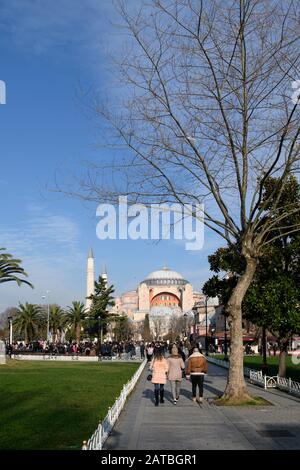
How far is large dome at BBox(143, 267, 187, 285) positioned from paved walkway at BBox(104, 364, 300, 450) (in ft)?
536

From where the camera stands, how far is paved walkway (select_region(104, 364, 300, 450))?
988 cm

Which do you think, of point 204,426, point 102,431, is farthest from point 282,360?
point 102,431

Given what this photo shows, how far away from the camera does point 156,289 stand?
179 meters

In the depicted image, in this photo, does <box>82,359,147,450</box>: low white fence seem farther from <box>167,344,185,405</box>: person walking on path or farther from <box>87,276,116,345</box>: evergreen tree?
<box>87,276,116,345</box>: evergreen tree

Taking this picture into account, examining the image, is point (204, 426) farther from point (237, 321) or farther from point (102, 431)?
point (237, 321)

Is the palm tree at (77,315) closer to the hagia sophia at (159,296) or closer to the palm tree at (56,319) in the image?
the palm tree at (56,319)

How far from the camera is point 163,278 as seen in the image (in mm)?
181875

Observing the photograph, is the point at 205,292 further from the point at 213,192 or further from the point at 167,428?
the point at 167,428

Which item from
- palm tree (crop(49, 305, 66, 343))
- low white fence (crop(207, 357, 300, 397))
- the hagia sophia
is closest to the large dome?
the hagia sophia

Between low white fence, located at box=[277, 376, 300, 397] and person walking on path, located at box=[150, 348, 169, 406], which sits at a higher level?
person walking on path, located at box=[150, 348, 169, 406]
